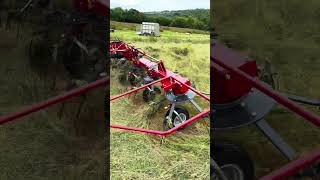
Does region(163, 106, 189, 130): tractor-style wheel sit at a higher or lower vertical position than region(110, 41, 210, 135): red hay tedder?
lower

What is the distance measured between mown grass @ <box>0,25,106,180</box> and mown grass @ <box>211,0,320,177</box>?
1.54 feet

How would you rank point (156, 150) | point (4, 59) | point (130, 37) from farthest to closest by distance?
point (130, 37) → point (156, 150) → point (4, 59)

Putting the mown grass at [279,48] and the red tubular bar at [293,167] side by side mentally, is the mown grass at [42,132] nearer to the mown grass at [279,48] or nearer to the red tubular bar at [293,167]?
the mown grass at [279,48]

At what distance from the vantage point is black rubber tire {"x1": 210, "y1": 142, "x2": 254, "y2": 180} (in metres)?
1.28

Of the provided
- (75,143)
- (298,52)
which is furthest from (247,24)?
(75,143)

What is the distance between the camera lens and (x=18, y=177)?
1.54 meters

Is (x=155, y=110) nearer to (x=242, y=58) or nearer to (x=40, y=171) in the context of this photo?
(x=40, y=171)

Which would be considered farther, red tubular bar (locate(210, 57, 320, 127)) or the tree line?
the tree line

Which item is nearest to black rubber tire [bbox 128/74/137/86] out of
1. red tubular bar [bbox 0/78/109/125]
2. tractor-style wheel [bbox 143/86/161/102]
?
tractor-style wheel [bbox 143/86/161/102]

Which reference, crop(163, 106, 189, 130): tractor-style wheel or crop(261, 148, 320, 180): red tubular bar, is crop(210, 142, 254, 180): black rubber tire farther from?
crop(163, 106, 189, 130): tractor-style wheel

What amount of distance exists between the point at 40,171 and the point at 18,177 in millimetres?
110

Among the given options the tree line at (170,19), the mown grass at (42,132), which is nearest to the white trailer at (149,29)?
the tree line at (170,19)

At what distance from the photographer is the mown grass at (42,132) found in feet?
4.72

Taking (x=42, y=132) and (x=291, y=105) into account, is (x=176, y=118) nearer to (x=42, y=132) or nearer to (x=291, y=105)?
(x=42, y=132)
